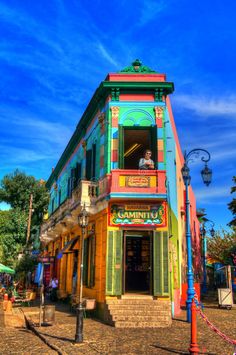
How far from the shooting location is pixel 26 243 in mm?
28141

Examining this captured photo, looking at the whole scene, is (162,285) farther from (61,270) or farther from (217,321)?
(61,270)

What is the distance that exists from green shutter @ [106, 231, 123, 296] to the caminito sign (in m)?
0.51

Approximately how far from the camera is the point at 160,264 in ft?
42.0

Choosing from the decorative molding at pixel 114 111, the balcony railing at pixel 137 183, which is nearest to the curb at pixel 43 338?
the balcony railing at pixel 137 183

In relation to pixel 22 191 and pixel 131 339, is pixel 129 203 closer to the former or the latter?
pixel 131 339

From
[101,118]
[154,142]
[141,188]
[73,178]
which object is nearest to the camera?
[141,188]

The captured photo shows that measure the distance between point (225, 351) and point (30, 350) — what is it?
14.3 feet

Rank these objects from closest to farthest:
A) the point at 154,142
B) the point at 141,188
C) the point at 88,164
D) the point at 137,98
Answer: the point at 141,188 → the point at 154,142 → the point at 137,98 → the point at 88,164

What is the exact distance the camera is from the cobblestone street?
796 cm

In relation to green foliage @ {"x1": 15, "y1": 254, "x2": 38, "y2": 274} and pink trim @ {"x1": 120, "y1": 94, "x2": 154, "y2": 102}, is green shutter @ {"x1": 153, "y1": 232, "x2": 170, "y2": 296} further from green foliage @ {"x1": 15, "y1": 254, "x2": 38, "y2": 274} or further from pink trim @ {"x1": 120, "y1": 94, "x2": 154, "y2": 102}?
green foliage @ {"x1": 15, "y1": 254, "x2": 38, "y2": 274}

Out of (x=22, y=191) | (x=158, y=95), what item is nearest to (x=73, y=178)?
(x=158, y=95)

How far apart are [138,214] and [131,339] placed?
4952mm

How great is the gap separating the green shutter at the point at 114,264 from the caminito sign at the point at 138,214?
514 millimetres

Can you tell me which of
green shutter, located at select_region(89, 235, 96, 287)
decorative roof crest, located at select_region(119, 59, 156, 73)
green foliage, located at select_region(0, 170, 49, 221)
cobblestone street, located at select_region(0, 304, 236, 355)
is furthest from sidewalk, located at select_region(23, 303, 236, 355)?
green foliage, located at select_region(0, 170, 49, 221)
